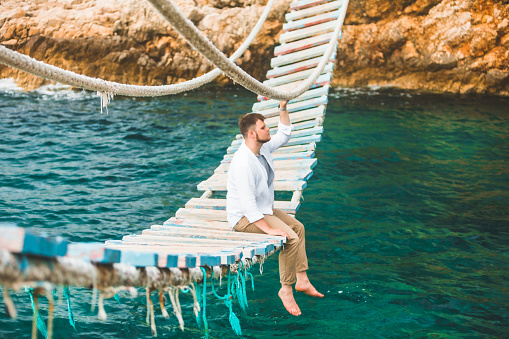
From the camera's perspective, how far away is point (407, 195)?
21.9 ft

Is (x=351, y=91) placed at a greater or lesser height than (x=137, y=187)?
greater

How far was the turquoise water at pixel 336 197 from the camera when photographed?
4.15 m

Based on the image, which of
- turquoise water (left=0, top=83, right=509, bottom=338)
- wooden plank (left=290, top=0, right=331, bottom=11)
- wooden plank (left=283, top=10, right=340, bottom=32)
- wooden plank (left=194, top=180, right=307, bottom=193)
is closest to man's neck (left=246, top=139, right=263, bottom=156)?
wooden plank (left=194, top=180, right=307, bottom=193)

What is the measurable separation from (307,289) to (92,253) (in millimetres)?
2748

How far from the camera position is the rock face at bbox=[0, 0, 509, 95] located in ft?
36.8

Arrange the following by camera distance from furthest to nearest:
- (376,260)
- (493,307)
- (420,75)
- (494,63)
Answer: (420,75)
(494,63)
(376,260)
(493,307)

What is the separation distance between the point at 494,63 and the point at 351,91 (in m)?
3.15

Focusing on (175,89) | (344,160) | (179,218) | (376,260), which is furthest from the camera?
(344,160)

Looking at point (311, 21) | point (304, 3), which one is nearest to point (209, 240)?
point (311, 21)

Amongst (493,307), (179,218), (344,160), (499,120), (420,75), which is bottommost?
(493,307)

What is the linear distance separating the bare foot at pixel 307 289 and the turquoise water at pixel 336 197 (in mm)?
131

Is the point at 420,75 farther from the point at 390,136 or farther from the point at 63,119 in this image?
the point at 63,119

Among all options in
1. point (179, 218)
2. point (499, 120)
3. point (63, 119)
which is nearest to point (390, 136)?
point (499, 120)

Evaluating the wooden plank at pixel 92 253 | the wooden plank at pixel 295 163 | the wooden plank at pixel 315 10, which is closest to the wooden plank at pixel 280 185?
the wooden plank at pixel 295 163
